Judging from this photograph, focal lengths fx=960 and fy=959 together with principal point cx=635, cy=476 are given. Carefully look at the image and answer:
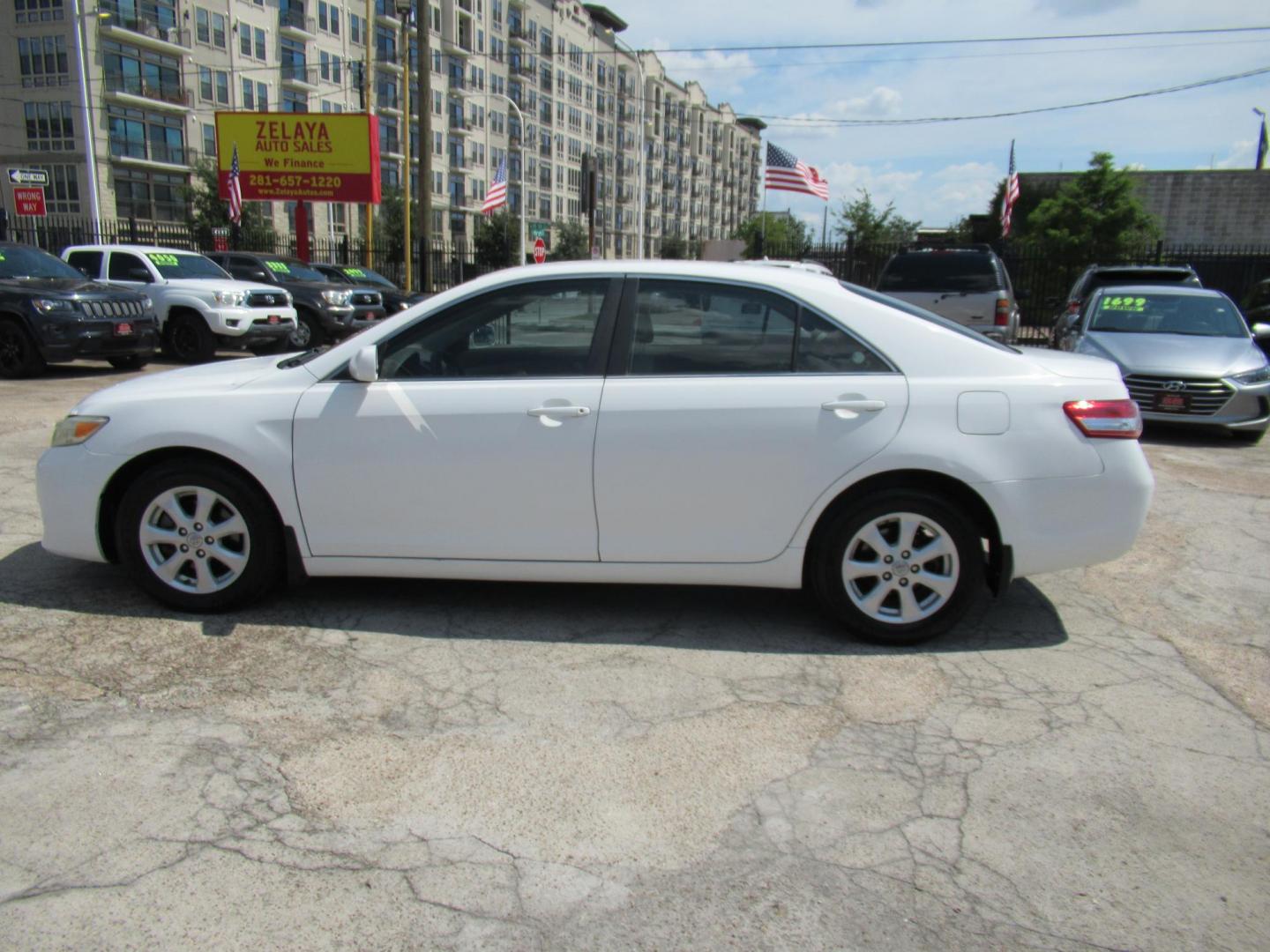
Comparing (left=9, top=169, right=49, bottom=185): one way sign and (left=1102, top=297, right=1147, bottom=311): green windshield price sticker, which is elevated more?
(left=9, top=169, right=49, bottom=185): one way sign

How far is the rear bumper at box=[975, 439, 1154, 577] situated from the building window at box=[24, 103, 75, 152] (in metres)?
58.9

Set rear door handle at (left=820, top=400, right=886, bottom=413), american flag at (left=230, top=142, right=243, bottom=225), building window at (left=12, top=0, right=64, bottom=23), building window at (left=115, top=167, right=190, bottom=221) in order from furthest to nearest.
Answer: building window at (left=115, top=167, right=190, bottom=221) < building window at (left=12, top=0, right=64, bottom=23) < american flag at (left=230, top=142, right=243, bottom=225) < rear door handle at (left=820, top=400, right=886, bottom=413)

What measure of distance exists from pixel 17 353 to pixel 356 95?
2354 inches

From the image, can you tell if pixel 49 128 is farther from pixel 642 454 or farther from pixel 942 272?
pixel 642 454

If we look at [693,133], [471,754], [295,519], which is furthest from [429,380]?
[693,133]

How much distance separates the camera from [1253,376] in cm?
946

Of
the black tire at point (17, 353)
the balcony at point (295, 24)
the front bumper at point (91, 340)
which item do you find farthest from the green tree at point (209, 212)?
the black tire at point (17, 353)

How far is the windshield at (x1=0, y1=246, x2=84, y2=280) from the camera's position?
12.1m

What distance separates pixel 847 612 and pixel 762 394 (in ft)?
3.27

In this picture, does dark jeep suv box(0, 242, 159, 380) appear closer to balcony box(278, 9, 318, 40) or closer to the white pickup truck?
the white pickup truck

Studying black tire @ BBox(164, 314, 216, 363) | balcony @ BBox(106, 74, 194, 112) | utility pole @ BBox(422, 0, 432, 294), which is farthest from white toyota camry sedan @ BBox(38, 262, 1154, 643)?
balcony @ BBox(106, 74, 194, 112)

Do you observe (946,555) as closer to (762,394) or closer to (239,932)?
(762,394)

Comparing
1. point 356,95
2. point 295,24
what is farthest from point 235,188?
point 356,95

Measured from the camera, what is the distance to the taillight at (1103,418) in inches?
157
